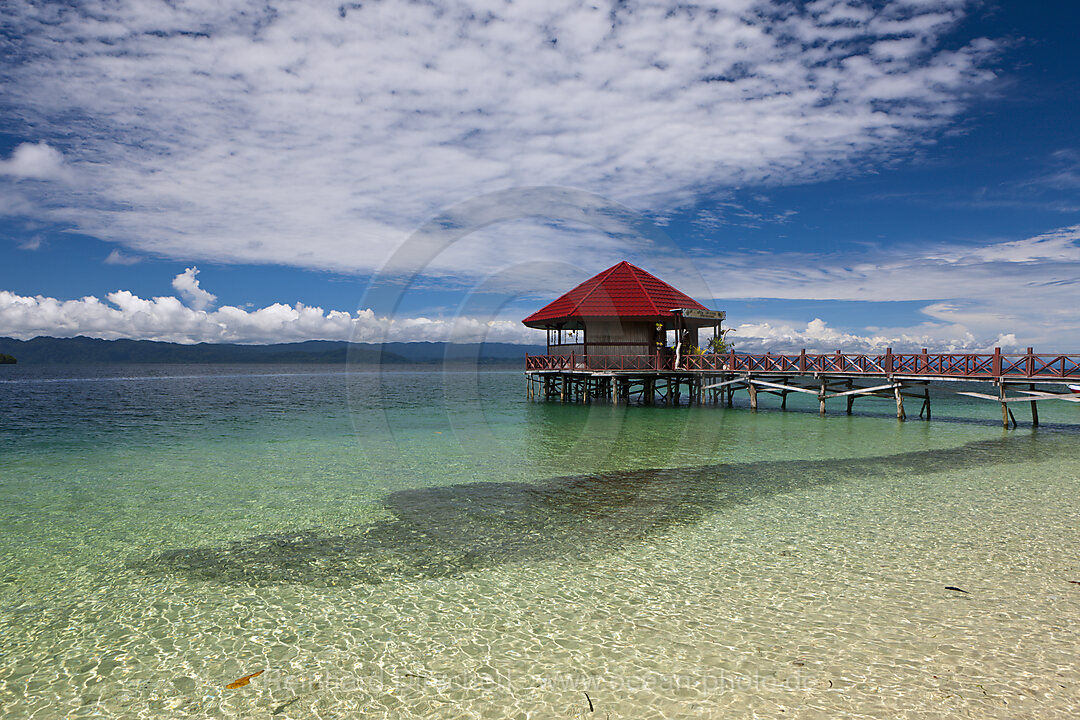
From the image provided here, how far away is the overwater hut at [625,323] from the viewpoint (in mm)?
29828

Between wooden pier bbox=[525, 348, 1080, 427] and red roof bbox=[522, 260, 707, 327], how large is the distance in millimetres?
2424

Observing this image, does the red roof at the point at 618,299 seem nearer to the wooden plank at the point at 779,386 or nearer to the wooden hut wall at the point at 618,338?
the wooden hut wall at the point at 618,338

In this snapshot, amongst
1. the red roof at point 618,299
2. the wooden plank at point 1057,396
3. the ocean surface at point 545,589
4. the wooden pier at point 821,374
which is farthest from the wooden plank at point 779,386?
the ocean surface at point 545,589

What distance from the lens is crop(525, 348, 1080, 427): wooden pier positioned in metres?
22.6

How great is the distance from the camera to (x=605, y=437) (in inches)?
787

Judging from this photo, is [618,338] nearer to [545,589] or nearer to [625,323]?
[625,323]

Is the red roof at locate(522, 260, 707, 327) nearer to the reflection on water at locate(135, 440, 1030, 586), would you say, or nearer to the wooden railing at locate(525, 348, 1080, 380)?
the wooden railing at locate(525, 348, 1080, 380)

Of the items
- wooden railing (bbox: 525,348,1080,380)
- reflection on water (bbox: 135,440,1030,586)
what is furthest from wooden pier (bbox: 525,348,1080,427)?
reflection on water (bbox: 135,440,1030,586)

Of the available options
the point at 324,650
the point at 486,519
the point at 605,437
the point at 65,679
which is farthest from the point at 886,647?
the point at 605,437

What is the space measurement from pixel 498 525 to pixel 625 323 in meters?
22.4

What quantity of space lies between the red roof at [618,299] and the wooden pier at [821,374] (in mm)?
2424

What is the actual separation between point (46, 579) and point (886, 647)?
9326 millimetres

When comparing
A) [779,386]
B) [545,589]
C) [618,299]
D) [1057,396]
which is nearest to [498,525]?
[545,589]

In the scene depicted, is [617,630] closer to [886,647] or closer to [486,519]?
[886,647]
